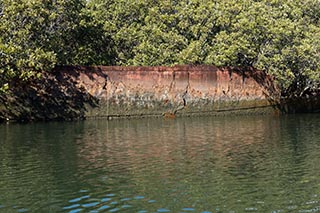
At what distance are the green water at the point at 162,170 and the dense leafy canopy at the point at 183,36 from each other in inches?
443

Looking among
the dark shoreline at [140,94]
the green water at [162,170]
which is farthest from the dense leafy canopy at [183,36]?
the green water at [162,170]

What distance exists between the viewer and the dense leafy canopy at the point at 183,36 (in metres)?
42.8

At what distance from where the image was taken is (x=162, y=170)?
19547 millimetres

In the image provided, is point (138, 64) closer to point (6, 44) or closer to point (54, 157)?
point (6, 44)

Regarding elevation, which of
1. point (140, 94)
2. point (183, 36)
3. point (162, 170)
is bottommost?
point (162, 170)

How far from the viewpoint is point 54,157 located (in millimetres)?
22750

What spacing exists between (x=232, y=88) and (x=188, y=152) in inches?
901

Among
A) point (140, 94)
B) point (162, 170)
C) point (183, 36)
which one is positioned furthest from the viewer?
point (183, 36)

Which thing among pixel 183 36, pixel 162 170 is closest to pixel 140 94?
pixel 183 36

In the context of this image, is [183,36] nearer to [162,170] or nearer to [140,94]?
[140,94]

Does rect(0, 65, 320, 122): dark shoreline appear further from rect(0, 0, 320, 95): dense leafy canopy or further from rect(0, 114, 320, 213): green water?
rect(0, 114, 320, 213): green water

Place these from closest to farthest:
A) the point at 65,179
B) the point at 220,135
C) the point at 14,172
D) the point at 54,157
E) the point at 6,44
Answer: the point at 65,179, the point at 14,172, the point at 54,157, the point at 220,135, the point at 6,44

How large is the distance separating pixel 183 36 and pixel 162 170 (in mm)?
27522

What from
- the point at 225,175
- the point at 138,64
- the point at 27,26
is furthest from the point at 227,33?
the point at 225,175
